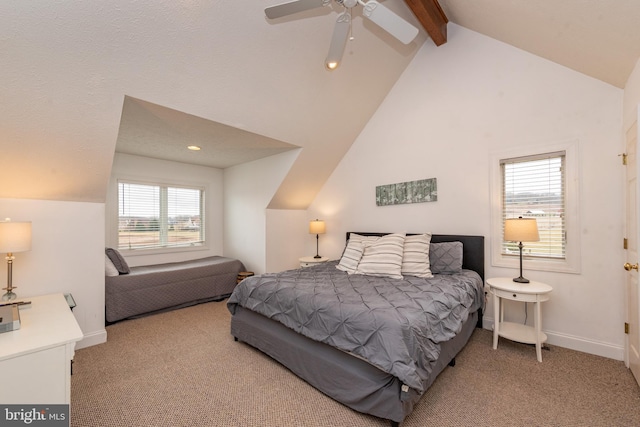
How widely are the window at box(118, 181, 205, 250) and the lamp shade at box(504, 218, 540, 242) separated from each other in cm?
480

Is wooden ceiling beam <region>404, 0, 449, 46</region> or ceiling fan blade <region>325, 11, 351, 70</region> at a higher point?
wooden ceiling beam <region>404, 0, 449, 46</region>

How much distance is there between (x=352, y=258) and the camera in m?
3.34

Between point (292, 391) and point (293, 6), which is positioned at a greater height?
point (293, 6)

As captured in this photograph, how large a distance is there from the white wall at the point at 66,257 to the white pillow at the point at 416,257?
3.23 m

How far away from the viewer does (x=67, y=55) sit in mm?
1903

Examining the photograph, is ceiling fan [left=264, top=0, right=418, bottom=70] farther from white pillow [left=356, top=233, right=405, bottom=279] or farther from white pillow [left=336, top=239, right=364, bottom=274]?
white pillow [left=336, top=239, right=364, bottom=274]

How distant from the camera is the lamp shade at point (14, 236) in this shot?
2.18m

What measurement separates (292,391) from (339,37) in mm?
2578

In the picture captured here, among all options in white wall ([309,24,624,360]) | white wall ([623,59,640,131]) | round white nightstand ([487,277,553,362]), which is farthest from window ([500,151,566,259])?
white wall ([623,59,640,131])

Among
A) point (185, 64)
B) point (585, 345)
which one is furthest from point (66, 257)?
point (585, 345)

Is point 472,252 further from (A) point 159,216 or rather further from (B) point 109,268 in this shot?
(A) point 159,216

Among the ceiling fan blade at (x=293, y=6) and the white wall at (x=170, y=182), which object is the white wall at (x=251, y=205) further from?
the ceiling fan blade at (x=293, y=6)

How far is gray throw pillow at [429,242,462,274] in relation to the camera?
3.06 metres

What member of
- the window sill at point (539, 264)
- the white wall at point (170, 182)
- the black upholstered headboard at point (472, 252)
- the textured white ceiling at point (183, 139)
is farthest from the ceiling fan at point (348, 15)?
the white wall at point (170, 182)
